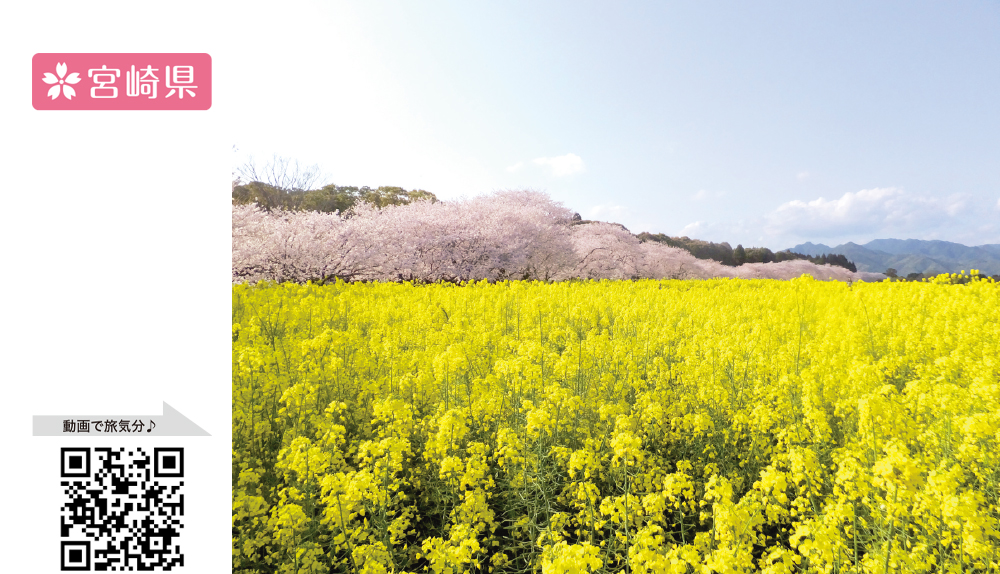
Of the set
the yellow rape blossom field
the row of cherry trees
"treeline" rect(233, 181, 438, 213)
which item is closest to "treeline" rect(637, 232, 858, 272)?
the row of cherry trees

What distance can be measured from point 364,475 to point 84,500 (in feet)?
4.10

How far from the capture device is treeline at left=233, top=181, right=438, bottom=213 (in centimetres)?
2565

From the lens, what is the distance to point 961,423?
2785mm

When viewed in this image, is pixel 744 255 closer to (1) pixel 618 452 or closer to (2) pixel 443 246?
(2) pixel 443 246

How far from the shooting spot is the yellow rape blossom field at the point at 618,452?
214 centimetres

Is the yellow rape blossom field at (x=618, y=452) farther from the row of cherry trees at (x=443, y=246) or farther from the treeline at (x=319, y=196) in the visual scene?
the treeline at (x=319, y=196)

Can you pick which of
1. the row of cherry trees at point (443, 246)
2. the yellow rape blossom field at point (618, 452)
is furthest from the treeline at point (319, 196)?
the yellow rape blossom field at point (618, 452)

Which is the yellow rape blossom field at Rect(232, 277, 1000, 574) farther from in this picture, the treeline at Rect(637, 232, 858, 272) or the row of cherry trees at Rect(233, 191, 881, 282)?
the treeline at Rect(637, 232, 858, 272)

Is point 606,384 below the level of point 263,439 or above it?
above

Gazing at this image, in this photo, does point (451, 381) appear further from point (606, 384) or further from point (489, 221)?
point (489, 221)

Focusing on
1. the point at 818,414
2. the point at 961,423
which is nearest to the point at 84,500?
the point at 818,414

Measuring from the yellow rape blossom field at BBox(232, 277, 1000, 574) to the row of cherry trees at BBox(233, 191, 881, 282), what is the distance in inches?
364

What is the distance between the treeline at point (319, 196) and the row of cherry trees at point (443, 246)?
310cm

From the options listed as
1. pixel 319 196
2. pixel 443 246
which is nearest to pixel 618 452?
pixel 443 246
